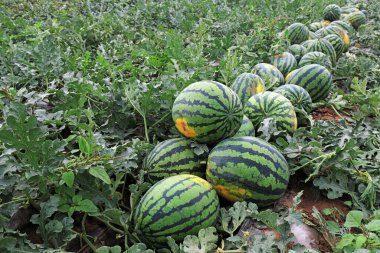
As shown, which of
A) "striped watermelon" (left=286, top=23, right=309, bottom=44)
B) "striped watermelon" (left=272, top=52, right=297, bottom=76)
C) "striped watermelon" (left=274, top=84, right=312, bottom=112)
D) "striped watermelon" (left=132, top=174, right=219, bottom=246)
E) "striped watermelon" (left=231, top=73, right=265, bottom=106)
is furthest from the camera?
"striped watermelon" (left=286, top=23, right=309, bottom=44)

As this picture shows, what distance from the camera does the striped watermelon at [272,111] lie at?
262 cm

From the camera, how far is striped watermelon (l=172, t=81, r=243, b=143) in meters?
2.09

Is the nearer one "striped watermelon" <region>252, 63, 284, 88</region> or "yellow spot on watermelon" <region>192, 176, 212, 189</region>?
"yellow spot on watermelon" <region>192, 176, 212, 189</region>

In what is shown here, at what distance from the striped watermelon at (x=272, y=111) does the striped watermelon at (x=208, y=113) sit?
19.8 inches

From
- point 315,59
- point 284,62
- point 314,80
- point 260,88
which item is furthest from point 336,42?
point 260,88

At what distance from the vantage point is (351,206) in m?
2.18

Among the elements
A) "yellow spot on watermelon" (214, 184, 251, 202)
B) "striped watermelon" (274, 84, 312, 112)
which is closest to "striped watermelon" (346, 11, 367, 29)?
"striped watermelon" (274, 84, 312, 112)

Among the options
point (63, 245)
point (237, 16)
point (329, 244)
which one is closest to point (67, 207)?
point (63, 245)

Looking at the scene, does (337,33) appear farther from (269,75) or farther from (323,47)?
(269,75)

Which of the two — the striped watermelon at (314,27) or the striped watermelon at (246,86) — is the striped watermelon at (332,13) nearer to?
the striped watermelon at (314,27)

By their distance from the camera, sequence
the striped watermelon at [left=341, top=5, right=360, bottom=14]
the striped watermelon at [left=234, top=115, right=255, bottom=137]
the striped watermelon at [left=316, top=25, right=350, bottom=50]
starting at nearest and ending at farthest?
1. the striped watermelon at [left=234, top=115, right=255, bottom=137]
2. the striped watermelon at [left=316, top=25, right=350, bottom=50]
3. the striped watermelon at [left=341, top=5, right=360, bottom=14]

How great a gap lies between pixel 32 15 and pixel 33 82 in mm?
3149

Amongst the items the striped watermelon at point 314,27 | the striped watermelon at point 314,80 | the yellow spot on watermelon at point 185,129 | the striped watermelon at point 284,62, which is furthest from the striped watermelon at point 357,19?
the yellow spot on watermelon at point 185,129

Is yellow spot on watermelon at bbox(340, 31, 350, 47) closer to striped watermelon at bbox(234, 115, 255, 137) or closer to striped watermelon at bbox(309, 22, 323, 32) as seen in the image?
striped watermelon at bbox(309, 22, 323, 32)
